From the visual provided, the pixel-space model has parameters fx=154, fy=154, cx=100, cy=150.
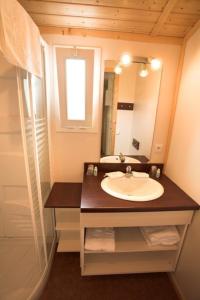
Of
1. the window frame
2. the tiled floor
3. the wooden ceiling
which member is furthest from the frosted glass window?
the tiled floor

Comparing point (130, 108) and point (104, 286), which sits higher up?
point (130, 108)

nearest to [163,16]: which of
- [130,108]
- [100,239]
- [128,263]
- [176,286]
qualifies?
[130,108]

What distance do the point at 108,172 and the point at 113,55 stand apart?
3.50 feet

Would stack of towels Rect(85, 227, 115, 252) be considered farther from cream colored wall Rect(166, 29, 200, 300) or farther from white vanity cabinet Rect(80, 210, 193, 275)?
cream colored wall Rect(166, 29, 200, 300)

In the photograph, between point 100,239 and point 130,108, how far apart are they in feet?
3.84

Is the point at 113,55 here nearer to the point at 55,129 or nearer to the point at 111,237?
the point at 55,129

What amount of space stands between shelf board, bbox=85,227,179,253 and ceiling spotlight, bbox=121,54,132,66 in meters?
1.52

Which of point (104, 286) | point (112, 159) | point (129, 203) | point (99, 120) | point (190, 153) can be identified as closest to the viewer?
point (129, 203)

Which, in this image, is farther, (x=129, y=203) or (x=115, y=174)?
(x=115, y=174)

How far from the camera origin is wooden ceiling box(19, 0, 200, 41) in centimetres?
106

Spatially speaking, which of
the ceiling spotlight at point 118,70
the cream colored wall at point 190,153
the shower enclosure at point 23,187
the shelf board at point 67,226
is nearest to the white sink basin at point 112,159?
→ the cream colored wall at point 190,153

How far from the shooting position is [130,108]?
4.78 feet

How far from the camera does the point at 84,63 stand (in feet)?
4.29

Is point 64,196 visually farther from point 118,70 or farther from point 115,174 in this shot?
point 118,70
